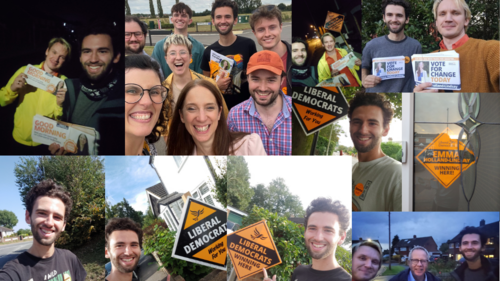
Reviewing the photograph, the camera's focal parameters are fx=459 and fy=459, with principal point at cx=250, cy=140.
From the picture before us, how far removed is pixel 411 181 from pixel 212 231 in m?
2.36

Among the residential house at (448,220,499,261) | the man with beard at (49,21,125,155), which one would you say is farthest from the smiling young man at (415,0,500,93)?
the man with beard at (49,21,125,155)

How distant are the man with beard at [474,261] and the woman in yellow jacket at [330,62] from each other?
83.9 inches

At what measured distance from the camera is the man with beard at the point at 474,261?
204 inches

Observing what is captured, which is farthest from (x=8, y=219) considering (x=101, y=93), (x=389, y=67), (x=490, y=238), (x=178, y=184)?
(x=490, y=238)

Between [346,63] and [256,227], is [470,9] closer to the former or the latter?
[346,63]

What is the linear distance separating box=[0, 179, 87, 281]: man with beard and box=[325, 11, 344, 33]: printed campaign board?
3597mm

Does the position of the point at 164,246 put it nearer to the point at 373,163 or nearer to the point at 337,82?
the point at 373,163

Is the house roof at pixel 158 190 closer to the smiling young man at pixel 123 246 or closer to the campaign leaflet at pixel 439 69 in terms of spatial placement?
the smiling young man at pixel 123 246

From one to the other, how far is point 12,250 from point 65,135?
1372 millimetres

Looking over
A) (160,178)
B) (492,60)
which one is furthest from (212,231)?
(492,60)

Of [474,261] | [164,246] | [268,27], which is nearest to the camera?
[164,246]

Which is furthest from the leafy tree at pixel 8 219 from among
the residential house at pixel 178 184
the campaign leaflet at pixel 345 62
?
the campaign leaflet at pixel 345 62

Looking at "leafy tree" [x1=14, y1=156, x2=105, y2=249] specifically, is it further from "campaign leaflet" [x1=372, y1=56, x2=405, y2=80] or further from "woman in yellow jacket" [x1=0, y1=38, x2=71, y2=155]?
"campaign leaflet" [x1=372, y1=56, x2=405, y2=80]

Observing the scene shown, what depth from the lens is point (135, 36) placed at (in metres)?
5.39
